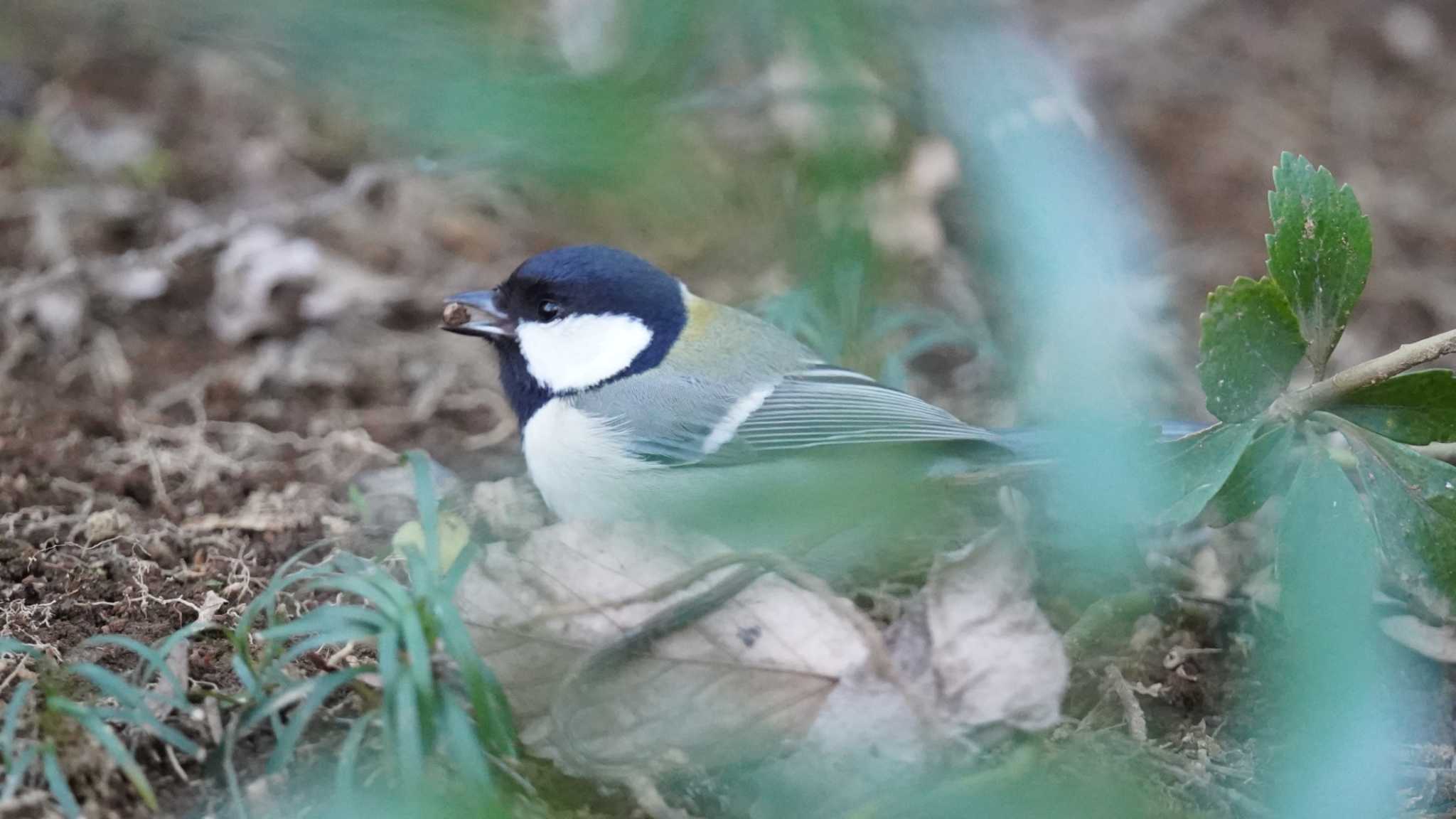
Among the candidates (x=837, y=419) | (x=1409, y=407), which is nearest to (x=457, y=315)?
(x=837, y=419)

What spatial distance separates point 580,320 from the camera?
233cm

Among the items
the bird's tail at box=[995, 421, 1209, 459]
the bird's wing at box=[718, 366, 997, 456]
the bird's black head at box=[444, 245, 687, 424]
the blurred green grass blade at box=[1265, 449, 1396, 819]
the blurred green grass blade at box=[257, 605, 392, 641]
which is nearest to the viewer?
the blurred green grass blade at box=[1265, 449, 1396, 819]

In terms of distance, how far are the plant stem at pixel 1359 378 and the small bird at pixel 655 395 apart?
0.48m

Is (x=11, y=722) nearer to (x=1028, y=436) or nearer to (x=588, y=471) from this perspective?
(x=588, y=471)

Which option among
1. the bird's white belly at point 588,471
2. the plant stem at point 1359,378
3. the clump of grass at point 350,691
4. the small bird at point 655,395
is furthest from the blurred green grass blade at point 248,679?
the plant stem at point 1359,378

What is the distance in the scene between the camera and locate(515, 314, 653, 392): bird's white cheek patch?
A: 2.32 meters

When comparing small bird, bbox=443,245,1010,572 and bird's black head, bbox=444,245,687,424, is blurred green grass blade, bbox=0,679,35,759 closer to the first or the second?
small bird, bbox=443,245,1010,572

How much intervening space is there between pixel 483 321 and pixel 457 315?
0.05 meters

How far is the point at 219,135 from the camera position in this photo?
147 inches

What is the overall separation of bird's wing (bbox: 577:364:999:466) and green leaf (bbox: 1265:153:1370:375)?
1.87 ft

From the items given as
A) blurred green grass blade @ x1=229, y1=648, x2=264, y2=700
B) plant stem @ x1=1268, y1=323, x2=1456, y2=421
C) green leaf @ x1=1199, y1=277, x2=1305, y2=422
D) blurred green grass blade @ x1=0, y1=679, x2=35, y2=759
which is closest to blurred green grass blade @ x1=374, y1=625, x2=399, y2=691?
blurred green grass blade @ x1=229, y1=648, x2=264, y2=700

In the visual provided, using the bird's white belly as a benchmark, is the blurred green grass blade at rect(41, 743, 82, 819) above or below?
below

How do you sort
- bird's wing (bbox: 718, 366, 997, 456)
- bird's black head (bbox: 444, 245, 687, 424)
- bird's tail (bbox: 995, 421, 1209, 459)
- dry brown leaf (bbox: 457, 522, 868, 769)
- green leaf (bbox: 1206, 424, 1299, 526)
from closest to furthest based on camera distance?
1. dry brown leaf (bbox: 457, 522, 868, 769)
2. green leaf (bbox: 1206, 424, 1299, 526)
3. bird's tail (bbox: 995, 421, 1209, 459)
4. bird's wing (bbox: 718, 366, 997, 456)
5. bird's black head (bbox: 444, 245, 687, 424)

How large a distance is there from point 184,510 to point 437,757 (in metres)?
1.07
